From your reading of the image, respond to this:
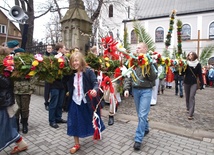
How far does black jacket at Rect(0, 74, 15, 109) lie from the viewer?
3.01 meters

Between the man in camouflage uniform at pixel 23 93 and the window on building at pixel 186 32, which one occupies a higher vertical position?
the window on building at pixel 186 32

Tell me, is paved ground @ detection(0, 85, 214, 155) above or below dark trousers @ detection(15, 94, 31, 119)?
below

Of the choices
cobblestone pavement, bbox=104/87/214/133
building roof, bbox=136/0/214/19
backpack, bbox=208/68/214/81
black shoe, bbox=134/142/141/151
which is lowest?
cobblestone pavement, bbox=104/87/214/133

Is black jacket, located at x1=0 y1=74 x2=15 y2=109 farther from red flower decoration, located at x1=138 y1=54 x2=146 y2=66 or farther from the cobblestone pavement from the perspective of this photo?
the cobblestone pavement

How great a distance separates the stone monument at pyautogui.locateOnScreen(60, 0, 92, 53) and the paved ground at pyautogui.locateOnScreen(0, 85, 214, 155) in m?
3.34

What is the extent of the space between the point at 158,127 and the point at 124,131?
879 millimetres

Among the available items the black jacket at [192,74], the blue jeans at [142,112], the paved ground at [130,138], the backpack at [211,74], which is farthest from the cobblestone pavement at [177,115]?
the backpack at [211,74]

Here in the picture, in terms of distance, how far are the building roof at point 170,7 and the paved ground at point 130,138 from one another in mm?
27887

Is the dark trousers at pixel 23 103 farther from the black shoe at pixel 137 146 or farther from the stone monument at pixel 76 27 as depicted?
the stone monument at pixel 76 27

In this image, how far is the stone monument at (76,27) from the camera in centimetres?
813

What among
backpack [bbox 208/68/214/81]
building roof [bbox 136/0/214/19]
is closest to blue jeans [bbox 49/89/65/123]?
backpack [bbox 208/68/214/81]

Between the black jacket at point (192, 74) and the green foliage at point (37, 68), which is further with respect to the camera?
the black jacket at point (192, 74)

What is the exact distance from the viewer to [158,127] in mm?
4848

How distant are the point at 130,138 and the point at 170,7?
35.2m
